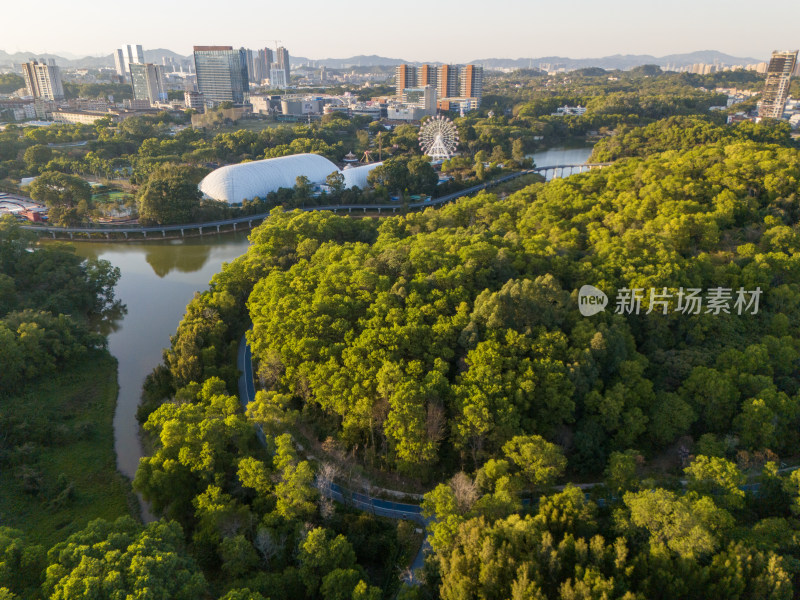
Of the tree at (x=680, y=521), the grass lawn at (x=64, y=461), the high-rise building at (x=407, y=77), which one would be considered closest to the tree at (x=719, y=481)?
the tree at (x=680, y=521)

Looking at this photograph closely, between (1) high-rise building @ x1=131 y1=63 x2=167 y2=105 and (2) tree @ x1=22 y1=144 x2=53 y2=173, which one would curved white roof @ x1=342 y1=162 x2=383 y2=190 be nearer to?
(2) tree @ x1=22 y1=144 x2=53 y2=173

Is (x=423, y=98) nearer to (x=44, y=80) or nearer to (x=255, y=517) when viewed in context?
(x=44, y=80)

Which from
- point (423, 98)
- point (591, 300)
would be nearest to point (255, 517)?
point (591, 300)

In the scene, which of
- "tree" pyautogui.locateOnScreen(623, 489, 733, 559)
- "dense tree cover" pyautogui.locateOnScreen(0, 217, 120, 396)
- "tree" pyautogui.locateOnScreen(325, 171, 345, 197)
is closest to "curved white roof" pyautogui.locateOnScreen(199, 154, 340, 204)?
"tree" pyautogui.locateOnScreen(325, 171, 345, 197)

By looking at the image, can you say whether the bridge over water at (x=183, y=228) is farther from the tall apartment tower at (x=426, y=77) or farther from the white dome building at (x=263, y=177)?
the tall apartment tower at (x=426, y=77)

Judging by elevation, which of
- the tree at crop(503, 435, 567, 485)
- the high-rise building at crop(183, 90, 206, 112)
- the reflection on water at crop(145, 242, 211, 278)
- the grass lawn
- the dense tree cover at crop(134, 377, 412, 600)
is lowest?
the grass lawn

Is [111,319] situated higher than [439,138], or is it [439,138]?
[439,138]
